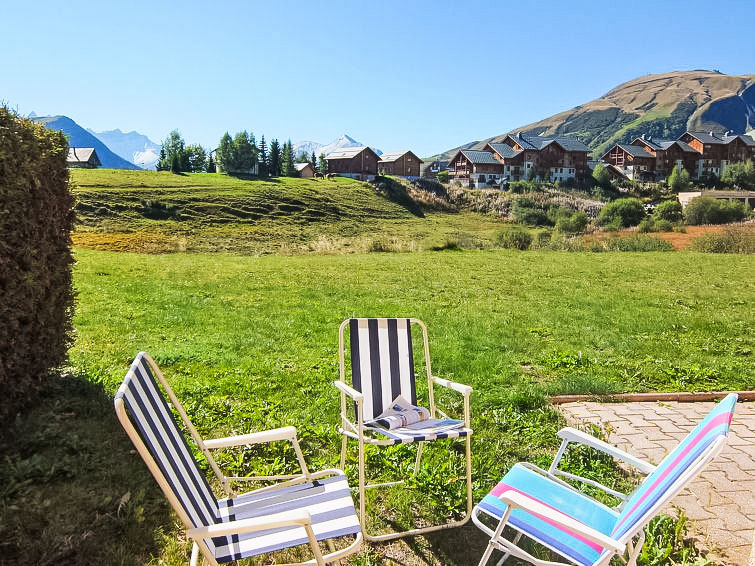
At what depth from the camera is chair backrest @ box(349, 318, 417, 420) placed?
162 inches

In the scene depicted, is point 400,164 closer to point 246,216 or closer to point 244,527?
point 246,216

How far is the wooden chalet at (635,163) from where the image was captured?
91.4 m

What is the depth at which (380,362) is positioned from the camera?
4234 millimetres

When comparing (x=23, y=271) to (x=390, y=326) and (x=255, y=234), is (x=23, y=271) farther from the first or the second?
(x=255, y=234)

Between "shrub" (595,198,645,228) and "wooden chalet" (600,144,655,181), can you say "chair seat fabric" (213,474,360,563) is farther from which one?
"wooden chalet" (600,144,655,181)

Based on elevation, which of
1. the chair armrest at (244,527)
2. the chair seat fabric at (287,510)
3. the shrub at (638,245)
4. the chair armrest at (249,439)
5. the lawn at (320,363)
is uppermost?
the chair armrest at (244,527)

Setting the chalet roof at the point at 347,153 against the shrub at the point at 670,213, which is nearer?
the shrub at the point at 670,213

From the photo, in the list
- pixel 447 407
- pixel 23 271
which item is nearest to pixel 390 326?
pixel 447 407

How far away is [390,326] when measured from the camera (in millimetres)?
4328

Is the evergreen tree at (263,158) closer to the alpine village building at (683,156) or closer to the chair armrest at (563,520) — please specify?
the alpine village building at (683,156)

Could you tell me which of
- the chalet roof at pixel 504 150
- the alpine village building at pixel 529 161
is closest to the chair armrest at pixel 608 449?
the alpine village building at pixel 529 161

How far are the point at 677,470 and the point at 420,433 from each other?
1.67 m

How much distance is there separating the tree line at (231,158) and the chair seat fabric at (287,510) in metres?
75.0

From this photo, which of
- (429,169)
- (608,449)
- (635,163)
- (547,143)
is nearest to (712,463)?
(608,449)
